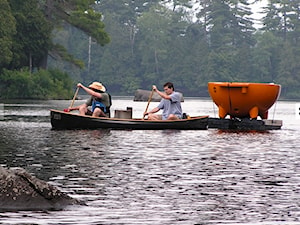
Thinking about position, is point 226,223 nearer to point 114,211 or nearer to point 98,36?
point 114,211

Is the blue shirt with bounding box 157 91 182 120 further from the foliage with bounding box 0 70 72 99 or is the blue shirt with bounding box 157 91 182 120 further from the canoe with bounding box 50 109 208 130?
the foliage with bounding box 0 70 72 99

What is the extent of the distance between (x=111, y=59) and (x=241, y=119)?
11087cm

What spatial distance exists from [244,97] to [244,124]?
85 centimetres

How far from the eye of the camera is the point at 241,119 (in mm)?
31609

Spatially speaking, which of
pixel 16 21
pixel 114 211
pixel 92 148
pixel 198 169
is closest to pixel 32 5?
pixel 16 21

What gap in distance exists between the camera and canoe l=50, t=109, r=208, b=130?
27625 millimetres

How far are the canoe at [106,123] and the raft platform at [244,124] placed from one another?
2.73 metres

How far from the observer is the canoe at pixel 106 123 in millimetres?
27625

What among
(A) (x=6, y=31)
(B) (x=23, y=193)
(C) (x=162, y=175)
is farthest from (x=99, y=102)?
(A) (x=6, y=31)

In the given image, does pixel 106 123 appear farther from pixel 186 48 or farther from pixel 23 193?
pixel 186 48

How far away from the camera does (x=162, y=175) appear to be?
49.0 feet

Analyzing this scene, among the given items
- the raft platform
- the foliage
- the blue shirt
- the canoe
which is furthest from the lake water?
the foliage

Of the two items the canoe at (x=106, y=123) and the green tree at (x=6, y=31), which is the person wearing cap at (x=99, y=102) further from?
the green tree at (x=6, y=31)

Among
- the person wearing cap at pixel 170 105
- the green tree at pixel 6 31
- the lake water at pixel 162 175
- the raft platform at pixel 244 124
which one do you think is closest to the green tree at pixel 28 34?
the green tree at pixel 6 31
